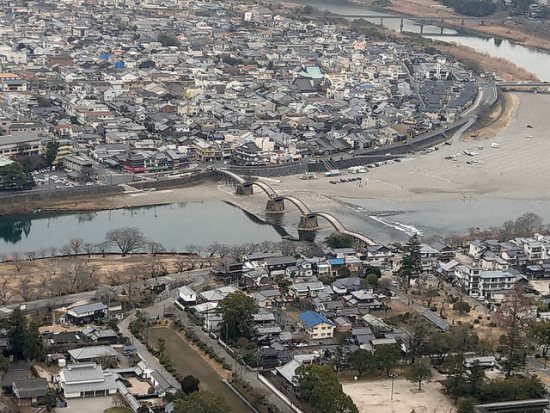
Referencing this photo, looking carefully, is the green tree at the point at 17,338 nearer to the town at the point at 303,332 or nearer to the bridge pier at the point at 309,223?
the town at the point at 303,332

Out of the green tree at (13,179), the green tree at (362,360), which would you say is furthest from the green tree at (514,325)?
the green tree at (13,179)

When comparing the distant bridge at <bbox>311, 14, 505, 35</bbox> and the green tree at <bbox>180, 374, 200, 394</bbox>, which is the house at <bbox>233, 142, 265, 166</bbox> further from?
the distant bridge at <bbox>311, 14, 505, 35</bbox>

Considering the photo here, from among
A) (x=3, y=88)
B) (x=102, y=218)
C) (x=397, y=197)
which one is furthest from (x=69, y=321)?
(x=3, y=88)

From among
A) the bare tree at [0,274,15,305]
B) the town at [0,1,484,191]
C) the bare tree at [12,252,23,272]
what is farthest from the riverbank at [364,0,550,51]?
the bare tree at [0,274,15,305]

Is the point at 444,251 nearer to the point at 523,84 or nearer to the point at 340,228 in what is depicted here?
the point at 340,228

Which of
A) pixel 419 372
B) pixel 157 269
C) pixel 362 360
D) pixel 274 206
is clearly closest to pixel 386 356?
pixel 362 360

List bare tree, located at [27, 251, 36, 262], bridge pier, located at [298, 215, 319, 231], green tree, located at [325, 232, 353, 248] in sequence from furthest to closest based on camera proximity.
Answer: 1. bridge pier, located at [298, 215, 319, 231]
2. green tree, located at [325, 232, 353, 248]
3. bare tree, located at [27, 251, 36, 262]
